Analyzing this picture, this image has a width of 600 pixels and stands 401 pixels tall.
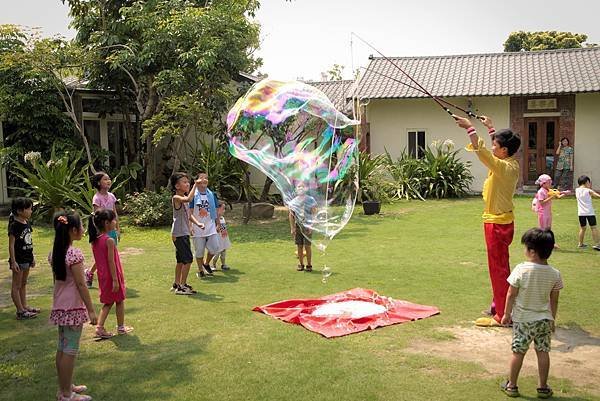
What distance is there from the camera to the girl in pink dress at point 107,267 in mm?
5871

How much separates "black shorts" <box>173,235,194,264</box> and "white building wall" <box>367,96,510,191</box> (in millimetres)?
15544

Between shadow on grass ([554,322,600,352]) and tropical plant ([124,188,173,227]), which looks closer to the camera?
shadow on grass ([554,322,600,352])

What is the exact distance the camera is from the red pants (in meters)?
6.20

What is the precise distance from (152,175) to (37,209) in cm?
319

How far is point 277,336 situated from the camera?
592 cm

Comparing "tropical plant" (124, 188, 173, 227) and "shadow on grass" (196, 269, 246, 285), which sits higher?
"tropical plant" (124, 188, 173, 227)

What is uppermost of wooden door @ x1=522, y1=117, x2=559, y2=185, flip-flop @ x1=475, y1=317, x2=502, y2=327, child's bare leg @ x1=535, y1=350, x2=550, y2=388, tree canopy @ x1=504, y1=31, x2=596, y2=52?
tree canopy @ x1=504, y1=31, x2=596, y2=52

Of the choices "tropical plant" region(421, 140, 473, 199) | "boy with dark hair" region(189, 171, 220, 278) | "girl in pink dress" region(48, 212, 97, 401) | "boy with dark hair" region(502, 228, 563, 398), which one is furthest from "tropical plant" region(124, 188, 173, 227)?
"boy with dark hair" region(502, 228, 563, 398)

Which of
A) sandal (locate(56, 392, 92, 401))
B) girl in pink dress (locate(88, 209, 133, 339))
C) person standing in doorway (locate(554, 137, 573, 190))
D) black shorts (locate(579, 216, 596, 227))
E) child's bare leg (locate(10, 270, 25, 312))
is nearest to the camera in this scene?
sandal (locate(56, 392, 92, 401))

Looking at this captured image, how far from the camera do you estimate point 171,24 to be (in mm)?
14906

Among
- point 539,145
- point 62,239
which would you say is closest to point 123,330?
point 62,239

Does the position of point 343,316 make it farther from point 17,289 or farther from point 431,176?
point 431,176

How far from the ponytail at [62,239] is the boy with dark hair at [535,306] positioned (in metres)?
3.39

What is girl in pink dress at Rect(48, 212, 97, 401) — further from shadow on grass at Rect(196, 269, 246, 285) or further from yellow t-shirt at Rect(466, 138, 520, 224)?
yellow t-shirt at Rect(466, 138, 520, 224)
